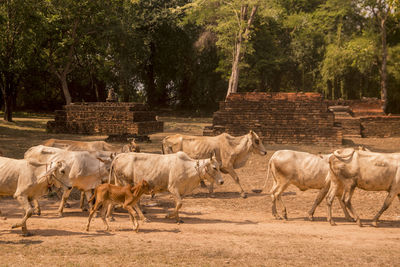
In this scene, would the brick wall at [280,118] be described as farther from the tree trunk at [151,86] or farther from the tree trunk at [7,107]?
the tree trunk at [151,86]

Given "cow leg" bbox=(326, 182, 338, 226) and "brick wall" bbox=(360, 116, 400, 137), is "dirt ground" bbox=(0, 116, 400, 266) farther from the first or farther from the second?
"brick wall" bbox=(360, 116, 400, 137)

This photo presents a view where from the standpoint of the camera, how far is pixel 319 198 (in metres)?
10.2

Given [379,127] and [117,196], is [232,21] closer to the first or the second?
[379,127]

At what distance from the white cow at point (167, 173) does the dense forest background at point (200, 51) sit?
2172 cm

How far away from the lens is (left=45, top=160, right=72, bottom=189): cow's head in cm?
880

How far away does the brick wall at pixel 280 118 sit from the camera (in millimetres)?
21219

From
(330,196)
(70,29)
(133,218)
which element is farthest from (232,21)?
(133,218)

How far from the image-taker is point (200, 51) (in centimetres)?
4247

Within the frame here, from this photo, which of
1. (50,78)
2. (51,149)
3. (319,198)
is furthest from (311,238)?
(50,78)

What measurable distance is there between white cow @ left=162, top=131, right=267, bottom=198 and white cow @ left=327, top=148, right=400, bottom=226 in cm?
370

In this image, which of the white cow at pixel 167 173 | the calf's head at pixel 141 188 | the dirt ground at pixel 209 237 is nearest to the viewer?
the dirt ground at pixel 209 237

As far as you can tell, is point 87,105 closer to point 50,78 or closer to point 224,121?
point 224,121

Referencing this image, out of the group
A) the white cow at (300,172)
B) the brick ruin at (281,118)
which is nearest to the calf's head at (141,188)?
the white cow at (300,172)

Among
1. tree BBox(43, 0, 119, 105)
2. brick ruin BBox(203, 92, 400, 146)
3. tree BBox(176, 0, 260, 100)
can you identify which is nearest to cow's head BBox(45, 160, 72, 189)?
brick ruin BBox(203, 92, 400, 146)
